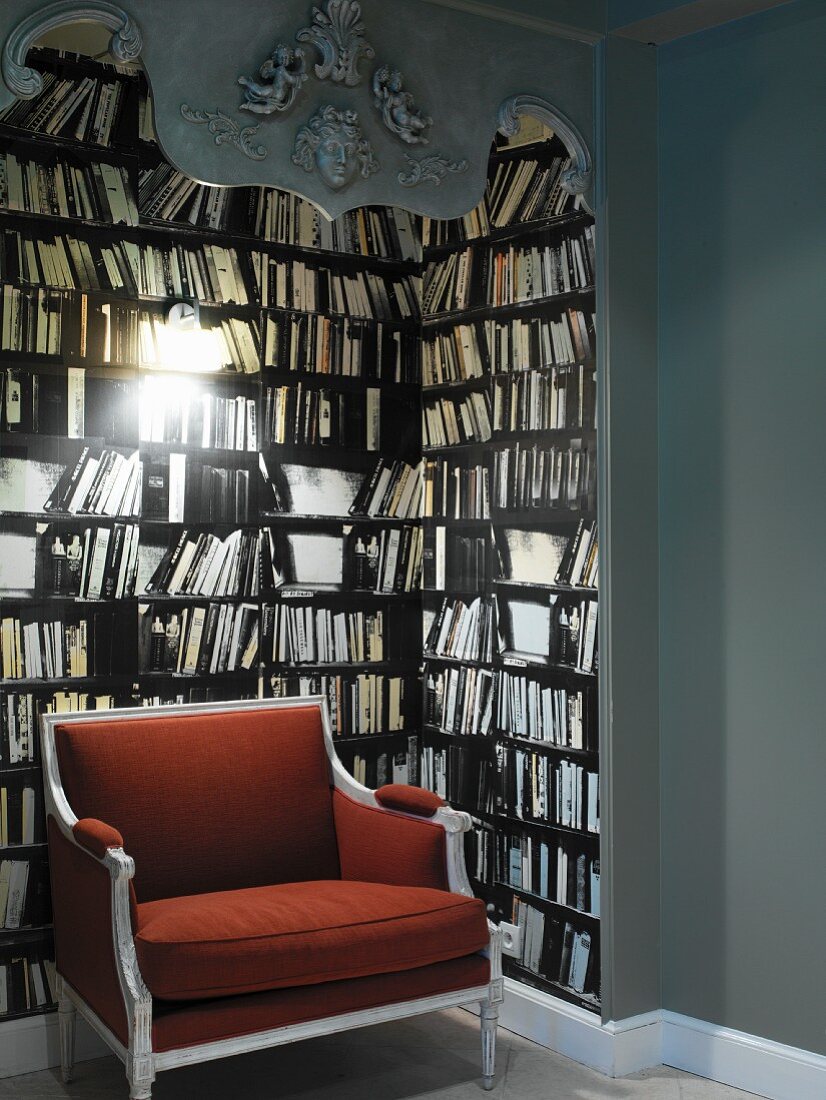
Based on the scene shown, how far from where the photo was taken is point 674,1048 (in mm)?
3596

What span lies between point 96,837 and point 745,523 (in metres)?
1.92

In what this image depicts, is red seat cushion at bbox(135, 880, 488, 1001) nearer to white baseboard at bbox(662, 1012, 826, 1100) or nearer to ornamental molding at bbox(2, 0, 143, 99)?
white baseboard at bbox(662, 1012, 826, 1100)

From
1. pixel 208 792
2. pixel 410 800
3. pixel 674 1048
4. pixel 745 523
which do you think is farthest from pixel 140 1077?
pixel 745 523

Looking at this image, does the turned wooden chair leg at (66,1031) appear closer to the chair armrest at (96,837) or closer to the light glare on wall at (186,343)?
the chair armrest at (96,837)

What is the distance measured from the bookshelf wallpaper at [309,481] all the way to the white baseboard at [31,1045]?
0.06 m

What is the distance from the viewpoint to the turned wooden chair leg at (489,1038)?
340cm

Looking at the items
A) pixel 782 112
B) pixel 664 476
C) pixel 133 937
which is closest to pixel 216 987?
pixel 133 937

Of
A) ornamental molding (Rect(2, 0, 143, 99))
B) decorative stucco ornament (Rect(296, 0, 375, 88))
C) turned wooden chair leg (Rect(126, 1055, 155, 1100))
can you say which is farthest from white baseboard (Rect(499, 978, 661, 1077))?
ornamental molding (Rect(2, 0, 143, 99))

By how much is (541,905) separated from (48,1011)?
1.48 m

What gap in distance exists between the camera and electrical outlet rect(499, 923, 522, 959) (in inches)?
152

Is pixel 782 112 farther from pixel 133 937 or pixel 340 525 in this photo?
pixel 133 937

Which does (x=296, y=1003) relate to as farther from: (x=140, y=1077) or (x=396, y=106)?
(x=396, y=106)

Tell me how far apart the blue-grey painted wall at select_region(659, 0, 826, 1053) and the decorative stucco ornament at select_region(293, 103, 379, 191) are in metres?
1.04

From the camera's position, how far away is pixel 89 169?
3748 millimetres
